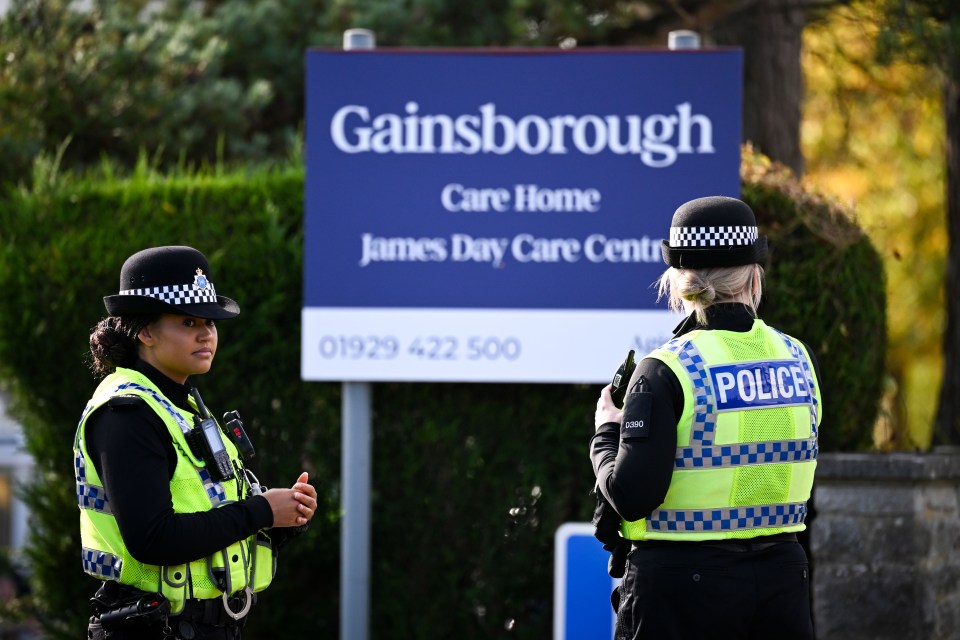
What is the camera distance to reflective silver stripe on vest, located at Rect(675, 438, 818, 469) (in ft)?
9.62

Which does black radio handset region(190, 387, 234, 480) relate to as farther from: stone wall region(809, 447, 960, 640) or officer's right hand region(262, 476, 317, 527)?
stone wall region(809, 447, 960, 640)

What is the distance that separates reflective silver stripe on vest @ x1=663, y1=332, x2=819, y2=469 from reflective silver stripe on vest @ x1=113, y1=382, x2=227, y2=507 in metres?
1.14

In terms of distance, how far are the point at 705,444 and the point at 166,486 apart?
131 cm

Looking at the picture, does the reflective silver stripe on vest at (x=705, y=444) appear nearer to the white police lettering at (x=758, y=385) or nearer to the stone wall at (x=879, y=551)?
the white police lettering at (x=758, y=385)

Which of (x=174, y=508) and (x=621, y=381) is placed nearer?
(x=174, y=508)

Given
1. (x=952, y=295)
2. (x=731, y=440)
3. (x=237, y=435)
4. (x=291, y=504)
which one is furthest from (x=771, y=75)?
(x=291, y=504)

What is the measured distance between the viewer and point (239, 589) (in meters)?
2.98

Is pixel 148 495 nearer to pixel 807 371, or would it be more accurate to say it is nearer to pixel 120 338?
pixel 120 338

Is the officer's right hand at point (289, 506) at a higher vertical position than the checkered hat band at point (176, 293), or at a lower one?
lower

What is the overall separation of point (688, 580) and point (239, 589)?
1.13 m

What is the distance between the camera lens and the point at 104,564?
293cm

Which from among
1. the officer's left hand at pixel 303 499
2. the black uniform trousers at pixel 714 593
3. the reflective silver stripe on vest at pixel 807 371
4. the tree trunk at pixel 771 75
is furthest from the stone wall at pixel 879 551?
the tree trunk at pixel 771 75

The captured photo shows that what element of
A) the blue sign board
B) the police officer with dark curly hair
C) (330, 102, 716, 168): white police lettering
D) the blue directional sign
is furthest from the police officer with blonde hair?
(330, 102, 716, 168): white police lettering

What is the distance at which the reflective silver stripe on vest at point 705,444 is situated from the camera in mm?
2916
